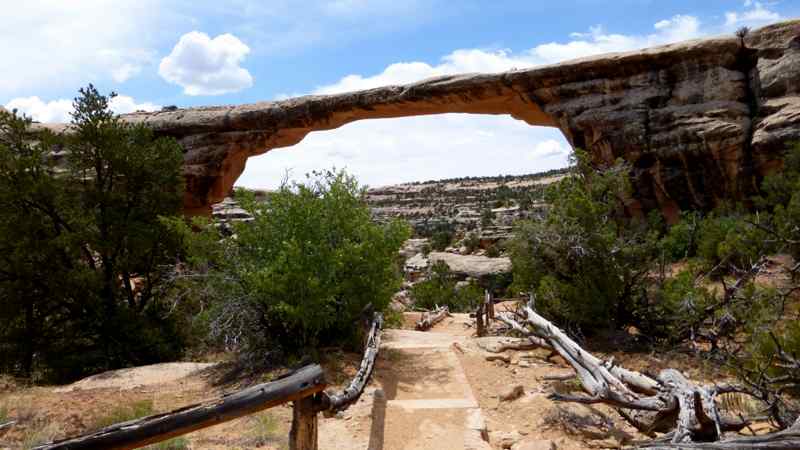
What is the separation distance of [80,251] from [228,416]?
29.4ft

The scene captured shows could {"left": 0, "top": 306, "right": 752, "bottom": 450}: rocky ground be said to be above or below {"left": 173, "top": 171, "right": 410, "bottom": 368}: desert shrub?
below

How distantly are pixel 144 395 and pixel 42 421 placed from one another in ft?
4.03

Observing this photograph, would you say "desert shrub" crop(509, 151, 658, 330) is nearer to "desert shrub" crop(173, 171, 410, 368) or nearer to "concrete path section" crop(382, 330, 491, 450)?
"concrete path section" crop(382, 330, 491, 450)

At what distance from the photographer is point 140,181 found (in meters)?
11.1

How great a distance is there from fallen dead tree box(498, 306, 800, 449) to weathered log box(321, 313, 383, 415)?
1636mm

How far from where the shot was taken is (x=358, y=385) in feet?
16.6

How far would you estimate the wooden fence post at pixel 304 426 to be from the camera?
3381 millimetres

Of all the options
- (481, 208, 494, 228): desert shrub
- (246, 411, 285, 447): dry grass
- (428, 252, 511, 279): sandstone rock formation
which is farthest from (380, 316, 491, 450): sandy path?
(481, 208, 494, 228): desert shrub

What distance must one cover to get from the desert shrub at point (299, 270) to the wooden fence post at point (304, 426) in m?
3.12

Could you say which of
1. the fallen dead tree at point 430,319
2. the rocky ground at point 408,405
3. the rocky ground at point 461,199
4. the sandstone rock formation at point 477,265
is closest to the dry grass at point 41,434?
the rocky ground at point 408,405

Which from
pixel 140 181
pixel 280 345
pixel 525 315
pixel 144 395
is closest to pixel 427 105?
pixel 140 181

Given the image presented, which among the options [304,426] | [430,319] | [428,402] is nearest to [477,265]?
[430,319]

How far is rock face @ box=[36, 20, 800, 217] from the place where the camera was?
523 inches

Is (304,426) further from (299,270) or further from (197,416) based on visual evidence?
(299,270)
